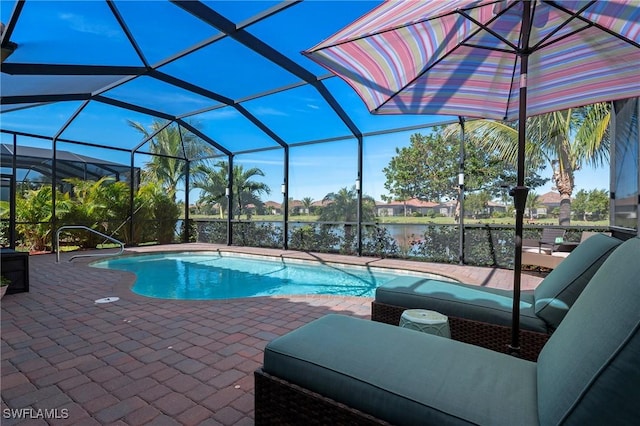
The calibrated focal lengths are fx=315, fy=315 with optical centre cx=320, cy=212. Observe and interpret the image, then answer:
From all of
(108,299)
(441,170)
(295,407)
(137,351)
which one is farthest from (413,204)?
(295,407)

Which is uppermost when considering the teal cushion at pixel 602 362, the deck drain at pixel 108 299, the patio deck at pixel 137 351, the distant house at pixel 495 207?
the distant house at pixel 495 207

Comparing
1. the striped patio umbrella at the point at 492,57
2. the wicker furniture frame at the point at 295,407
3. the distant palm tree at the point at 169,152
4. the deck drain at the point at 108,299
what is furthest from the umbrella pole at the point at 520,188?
the distant palm tree at the point at 169,152

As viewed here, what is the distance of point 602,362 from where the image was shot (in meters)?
0.96

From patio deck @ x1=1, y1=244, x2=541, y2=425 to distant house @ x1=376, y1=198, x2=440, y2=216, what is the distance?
3474 mm

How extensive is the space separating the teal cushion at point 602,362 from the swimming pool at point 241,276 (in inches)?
Result: 196

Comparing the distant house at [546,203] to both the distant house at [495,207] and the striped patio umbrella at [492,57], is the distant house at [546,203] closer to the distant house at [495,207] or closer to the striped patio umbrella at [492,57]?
the distant house at [495,207]

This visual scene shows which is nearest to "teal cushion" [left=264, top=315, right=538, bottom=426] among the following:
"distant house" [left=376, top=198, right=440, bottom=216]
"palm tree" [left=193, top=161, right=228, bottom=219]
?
"distant house" [left=376, top=198, right=440, bottom=216]

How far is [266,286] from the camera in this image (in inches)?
276

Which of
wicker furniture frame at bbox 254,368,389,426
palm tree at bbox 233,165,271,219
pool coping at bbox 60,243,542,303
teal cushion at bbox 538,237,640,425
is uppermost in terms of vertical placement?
palm tree at bbox 233,165,271,219

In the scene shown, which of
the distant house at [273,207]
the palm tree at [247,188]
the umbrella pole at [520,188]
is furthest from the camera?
the palm tree at [247,188]

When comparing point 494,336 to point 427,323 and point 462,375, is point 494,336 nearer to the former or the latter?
point 427,323

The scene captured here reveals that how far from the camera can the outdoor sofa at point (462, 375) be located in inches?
37.3

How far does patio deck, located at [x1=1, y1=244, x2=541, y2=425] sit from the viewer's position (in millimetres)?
2035

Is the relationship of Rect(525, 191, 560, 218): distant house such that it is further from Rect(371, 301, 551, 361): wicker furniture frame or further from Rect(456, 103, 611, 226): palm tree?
Rect(371, 301, 551, 361): wicker furniture frame
